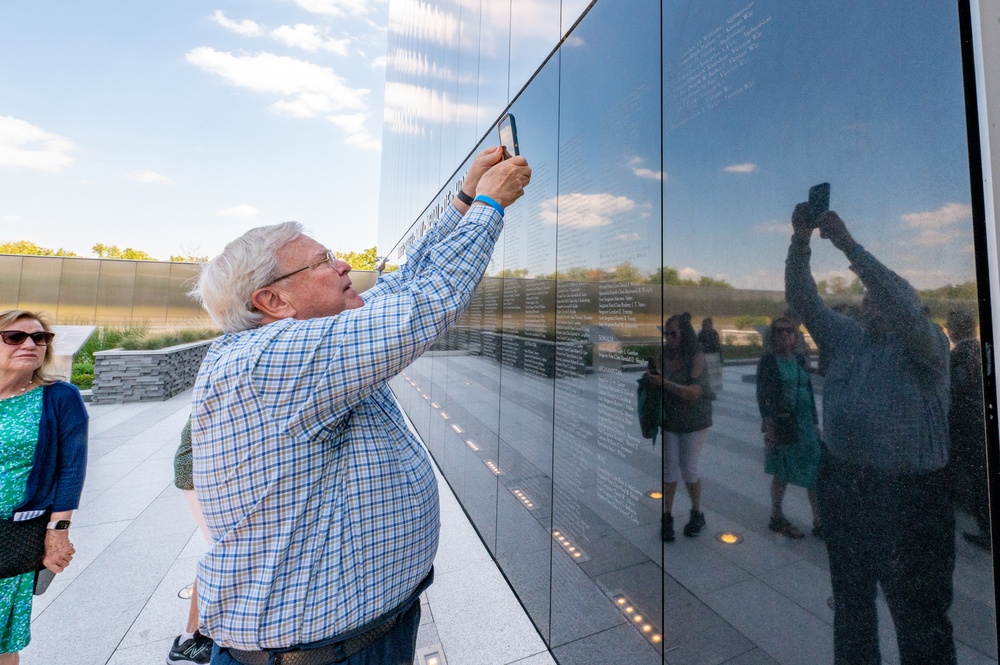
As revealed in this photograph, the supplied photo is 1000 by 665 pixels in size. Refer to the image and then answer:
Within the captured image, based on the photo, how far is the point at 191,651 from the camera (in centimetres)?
253

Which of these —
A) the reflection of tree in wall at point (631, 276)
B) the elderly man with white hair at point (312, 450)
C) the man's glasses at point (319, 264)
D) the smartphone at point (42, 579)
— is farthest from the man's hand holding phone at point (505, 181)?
the smartphone at point (42, 579)

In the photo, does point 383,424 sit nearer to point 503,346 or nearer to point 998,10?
point 998,10

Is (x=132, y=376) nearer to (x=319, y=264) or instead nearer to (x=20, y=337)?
(x=20, y=337)

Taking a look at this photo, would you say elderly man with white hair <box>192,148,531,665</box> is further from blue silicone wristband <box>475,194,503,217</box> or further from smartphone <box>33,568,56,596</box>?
smartphone <box>33,568,56,596</box>

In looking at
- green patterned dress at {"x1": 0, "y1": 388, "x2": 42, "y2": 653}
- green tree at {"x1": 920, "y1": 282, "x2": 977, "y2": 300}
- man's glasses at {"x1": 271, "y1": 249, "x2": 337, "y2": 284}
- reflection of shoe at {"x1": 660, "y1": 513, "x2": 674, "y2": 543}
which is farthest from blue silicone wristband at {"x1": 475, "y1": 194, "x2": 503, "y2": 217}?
green patterned dress at {"x1": 0, "y1": 388, "x2": 42, "y2": 653}

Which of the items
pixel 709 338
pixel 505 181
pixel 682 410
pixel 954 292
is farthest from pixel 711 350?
pixel 505 181

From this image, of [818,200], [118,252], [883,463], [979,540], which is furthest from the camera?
[118,252]

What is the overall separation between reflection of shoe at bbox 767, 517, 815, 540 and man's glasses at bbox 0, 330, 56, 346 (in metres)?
3.45

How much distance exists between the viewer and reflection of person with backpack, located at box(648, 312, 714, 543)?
1614 mm

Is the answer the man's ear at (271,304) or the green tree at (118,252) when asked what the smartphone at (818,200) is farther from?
the green tree at (118,252)

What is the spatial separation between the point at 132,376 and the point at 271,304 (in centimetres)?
1184

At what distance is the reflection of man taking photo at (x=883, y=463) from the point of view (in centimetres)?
99

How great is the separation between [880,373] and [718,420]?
1.77 feet

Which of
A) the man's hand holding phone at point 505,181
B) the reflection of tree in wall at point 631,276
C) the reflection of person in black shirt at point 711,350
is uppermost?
the man's hand holding phone at point 505,181
